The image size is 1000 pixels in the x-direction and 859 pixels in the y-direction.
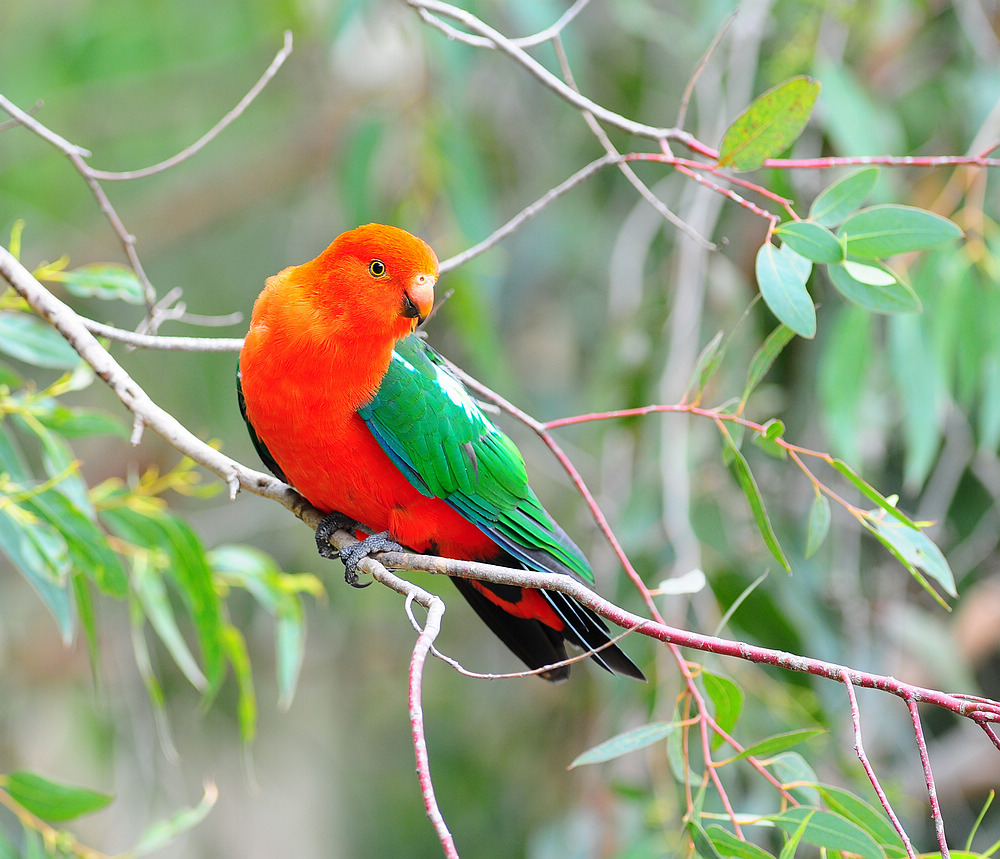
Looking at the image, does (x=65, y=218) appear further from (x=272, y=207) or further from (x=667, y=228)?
(x=667, y=228)

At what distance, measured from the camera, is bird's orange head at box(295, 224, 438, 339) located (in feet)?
6.66

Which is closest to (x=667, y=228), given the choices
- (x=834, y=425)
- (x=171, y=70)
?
(x=834, y=425)

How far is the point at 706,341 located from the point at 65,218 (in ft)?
13.5

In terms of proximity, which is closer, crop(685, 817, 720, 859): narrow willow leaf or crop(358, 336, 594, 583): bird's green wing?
crop(685, 817, 720, 859): narrow willow leaf

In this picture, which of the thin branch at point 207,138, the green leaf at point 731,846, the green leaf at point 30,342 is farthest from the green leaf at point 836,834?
the green leaf at point 30,342

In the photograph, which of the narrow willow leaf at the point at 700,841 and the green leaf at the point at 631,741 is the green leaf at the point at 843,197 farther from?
the narrow willow leaf at the point at 700,841

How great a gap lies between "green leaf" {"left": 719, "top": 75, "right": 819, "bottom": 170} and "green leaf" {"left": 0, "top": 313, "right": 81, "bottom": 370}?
56.7 inches

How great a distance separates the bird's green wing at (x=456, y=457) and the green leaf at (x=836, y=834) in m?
0.84

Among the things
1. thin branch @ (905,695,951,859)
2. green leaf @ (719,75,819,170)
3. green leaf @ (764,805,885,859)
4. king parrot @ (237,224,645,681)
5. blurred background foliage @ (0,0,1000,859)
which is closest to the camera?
thin branch @ (905,695,951,859)

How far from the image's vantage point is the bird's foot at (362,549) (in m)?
2.13

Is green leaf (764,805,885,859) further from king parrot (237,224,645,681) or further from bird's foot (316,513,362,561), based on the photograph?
bird's foot (316,513,362,561)

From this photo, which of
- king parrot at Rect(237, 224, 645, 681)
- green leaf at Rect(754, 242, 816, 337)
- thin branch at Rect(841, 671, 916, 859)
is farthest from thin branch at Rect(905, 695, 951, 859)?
king parrot at Rect(237, 224, 645, 681)

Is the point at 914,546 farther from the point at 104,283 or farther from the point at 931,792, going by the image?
the point at 104,283

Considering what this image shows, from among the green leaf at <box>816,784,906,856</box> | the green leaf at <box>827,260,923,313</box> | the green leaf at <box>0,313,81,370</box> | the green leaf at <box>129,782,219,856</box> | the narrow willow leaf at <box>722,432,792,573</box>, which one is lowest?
the green leaf at <box>129,782,219,856</box>
